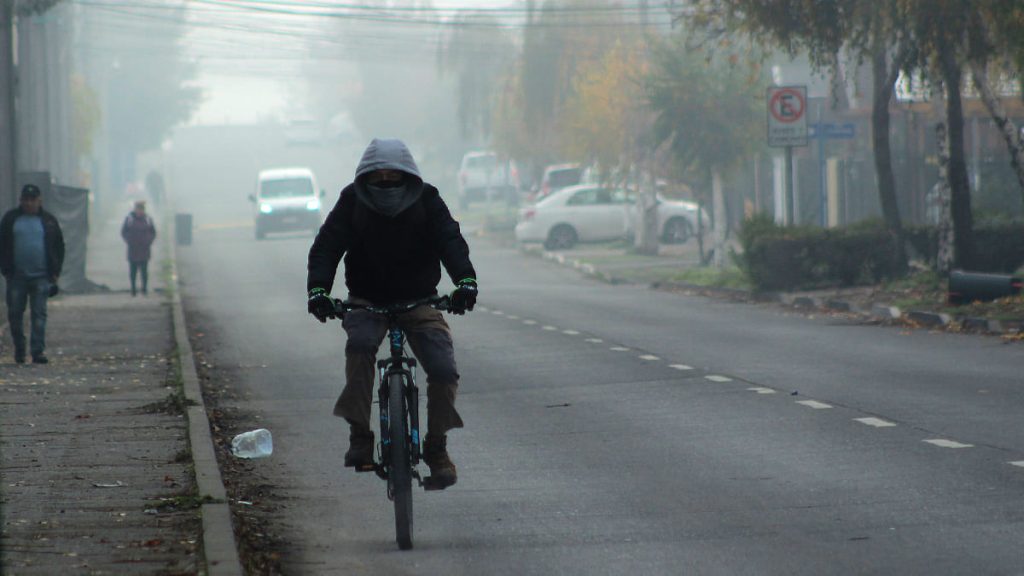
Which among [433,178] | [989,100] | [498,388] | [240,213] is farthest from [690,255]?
[433,178]

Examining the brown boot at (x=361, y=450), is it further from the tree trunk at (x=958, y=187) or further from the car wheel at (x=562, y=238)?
the car wheel at (x=562, y=238)

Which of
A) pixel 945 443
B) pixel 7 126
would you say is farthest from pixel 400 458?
pixel 7 126

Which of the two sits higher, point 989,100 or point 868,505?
point 989,100

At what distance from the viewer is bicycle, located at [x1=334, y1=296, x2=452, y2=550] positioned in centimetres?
749

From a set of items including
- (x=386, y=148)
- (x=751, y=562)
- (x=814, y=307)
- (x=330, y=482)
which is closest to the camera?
(x=751, y=562)

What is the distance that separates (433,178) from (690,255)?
61.2 m

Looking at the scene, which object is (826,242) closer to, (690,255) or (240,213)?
(690,255)

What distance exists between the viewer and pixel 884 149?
2670 cm

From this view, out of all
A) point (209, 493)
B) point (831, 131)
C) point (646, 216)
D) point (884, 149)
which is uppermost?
point (831, 131)

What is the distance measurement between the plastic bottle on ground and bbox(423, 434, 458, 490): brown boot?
8.49 feet

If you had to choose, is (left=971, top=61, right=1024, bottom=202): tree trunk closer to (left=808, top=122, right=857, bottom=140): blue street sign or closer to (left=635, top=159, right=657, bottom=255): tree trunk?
(left=808, top=122, right=857, bottom=140): blue street sign

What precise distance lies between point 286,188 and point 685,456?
4744cm

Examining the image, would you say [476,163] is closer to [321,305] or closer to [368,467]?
[368,467]

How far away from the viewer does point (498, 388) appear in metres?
14.7
